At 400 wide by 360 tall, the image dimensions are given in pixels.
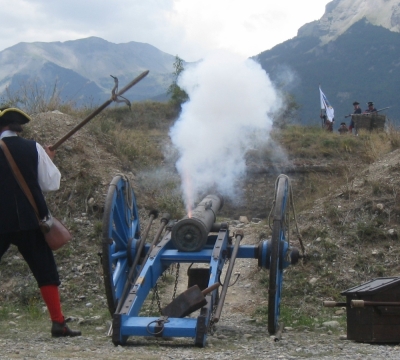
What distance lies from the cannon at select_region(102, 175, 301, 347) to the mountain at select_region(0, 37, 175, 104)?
66.6m

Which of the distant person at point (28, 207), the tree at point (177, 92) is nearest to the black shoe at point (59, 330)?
the distant person at point (28, 207)

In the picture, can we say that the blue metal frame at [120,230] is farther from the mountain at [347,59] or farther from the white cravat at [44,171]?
the mountain at [347,59]

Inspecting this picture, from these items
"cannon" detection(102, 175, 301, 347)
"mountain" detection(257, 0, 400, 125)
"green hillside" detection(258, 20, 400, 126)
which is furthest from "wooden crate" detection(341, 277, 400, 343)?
"green hillside" detection(258, 20, 400, 126)

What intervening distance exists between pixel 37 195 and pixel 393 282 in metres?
2.83

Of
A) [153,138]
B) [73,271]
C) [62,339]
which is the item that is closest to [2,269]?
[73,271]

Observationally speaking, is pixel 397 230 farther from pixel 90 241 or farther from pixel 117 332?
pixel 117 332

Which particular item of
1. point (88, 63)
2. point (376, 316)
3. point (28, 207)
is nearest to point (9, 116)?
point (28, 207)

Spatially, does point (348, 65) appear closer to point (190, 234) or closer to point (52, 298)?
point (190, 234)

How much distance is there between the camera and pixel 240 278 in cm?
895

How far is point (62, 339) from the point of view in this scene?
218 inches

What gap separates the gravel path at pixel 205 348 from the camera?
15.8 feet

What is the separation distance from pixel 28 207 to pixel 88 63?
9000 cm

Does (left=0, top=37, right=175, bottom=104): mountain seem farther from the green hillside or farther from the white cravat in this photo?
the white cravat

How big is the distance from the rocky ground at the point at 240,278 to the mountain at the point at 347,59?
3754 cm
